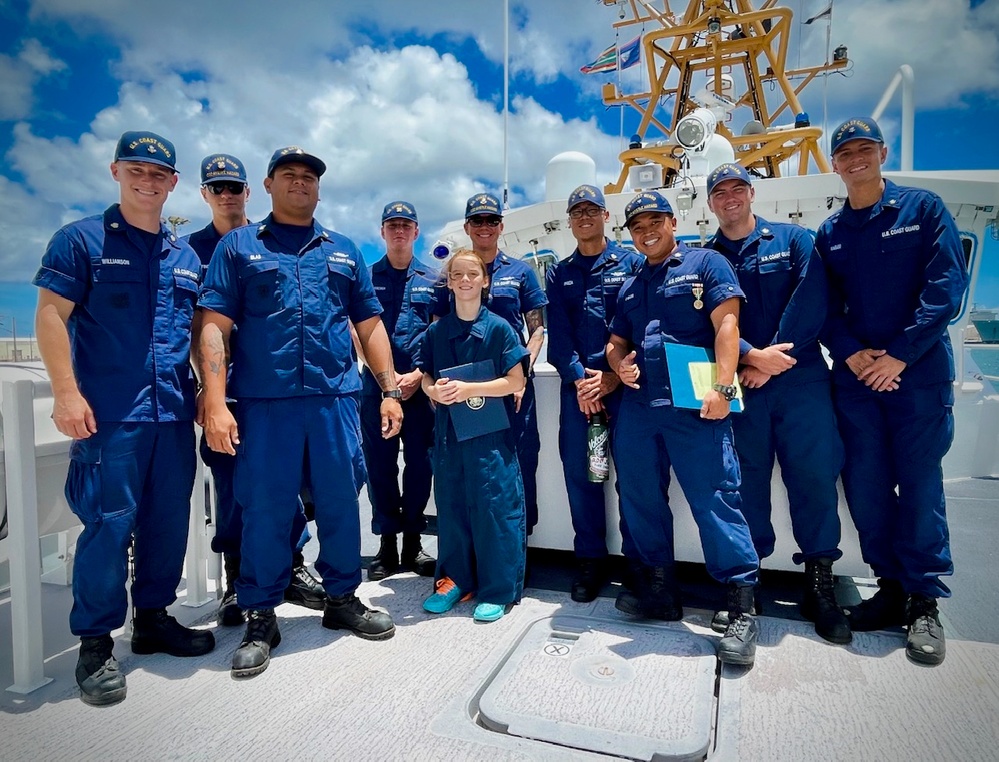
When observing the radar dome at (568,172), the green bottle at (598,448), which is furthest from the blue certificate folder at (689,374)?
the radar dome at (568,172)

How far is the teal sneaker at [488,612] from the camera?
8.58 feet

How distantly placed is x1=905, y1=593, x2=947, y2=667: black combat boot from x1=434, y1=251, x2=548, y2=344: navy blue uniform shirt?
2043 mm

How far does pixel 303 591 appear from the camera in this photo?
288 centimetres

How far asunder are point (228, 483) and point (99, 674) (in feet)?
2.93

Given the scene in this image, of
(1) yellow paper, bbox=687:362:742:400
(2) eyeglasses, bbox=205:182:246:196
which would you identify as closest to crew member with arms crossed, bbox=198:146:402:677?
(2) eyeglasses, bbox=205:182:246:196

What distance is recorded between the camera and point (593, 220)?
2953 mm

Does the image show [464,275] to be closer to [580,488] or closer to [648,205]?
[648,205]

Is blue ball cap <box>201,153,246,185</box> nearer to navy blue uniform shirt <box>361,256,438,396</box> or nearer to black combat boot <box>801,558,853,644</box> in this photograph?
navy blue uniform shirt <box>361,256,438,396</box>

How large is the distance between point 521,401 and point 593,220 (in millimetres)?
947

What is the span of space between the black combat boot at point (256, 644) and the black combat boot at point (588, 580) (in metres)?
1.32

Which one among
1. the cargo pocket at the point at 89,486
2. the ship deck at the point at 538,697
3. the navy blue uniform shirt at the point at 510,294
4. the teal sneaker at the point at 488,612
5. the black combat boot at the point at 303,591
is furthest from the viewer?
the navy blue uniform shirt at the point at 510,294

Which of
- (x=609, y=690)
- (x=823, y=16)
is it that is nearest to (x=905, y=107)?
(x=823, y=16)

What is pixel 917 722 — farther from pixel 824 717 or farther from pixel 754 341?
pixel 754 341

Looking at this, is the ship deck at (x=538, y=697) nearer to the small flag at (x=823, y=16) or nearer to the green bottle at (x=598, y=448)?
the green bottle at (x=598, y=448)
